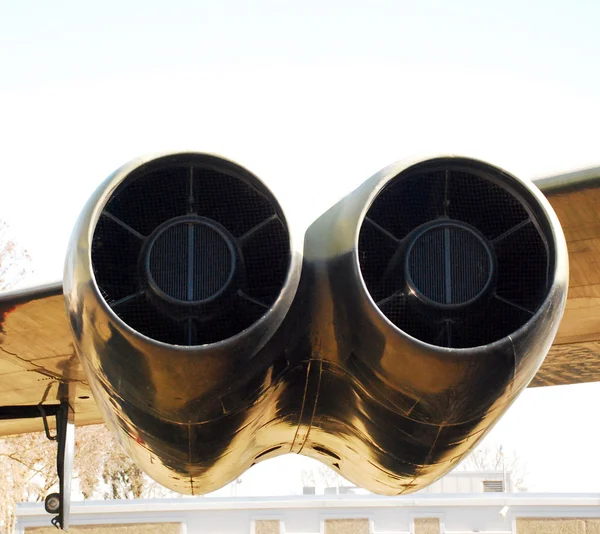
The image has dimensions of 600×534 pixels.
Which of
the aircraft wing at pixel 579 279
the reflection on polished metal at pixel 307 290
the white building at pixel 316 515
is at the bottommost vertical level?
the reflection on polished metal at pixel 307 290

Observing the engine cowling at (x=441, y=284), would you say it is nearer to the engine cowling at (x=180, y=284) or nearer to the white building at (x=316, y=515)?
the engine cowling at (x=180, y=284)

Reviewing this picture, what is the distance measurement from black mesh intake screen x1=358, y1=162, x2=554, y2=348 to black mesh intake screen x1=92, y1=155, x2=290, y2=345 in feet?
1.48

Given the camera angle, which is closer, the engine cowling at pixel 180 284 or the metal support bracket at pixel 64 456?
the engine cowling at pixel 180 284

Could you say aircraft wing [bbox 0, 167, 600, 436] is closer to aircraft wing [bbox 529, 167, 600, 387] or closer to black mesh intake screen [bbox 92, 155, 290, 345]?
aircraft wing [bbox 529, 167, 600, 387]

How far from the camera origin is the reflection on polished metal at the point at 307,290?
372 centimetres

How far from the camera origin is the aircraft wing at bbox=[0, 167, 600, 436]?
4.71 m

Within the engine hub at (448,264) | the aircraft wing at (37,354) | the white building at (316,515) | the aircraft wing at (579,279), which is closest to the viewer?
the engine hub at (448,264)

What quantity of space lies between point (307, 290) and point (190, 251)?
0.50 m

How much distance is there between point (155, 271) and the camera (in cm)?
379

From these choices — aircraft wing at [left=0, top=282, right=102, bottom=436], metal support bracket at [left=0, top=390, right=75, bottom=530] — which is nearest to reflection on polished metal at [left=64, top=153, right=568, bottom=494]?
aircraft wing at [left=0, top=282, right=102, bottom=436]

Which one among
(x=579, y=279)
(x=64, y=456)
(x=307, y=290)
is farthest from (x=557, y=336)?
(x=64, y=456)

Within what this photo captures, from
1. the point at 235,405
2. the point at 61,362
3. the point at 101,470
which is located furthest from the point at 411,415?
the point at 101,470

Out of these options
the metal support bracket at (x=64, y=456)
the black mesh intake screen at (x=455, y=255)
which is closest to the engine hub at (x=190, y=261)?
the black mesh intake screen at (x=455, y=255)

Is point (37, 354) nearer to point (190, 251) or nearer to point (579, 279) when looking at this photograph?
point (190, 251)
